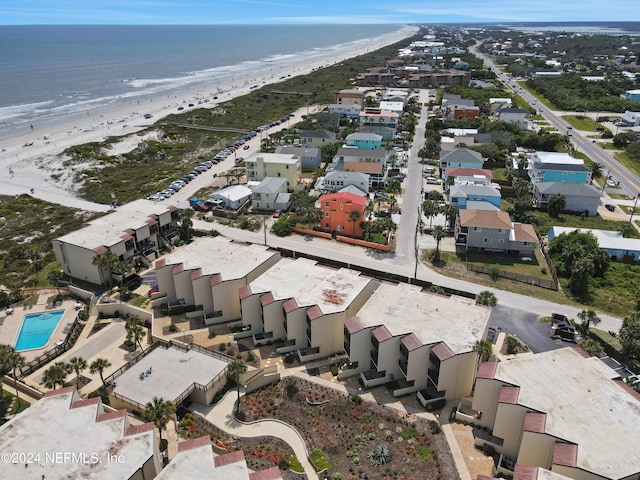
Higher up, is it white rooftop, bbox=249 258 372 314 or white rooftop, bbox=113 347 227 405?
white rooftop, bbox=249 258 372 314

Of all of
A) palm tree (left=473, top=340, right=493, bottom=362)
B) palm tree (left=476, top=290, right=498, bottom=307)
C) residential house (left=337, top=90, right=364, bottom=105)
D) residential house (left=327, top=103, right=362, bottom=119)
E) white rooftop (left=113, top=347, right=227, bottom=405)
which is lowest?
white rooftop (left=113, top=347, right=227, bottom=405)

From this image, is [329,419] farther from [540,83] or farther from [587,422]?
[540,83]

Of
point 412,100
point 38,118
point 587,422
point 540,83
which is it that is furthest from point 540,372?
point 540,83

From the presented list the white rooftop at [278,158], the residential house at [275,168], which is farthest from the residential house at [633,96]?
the residential house at [275,168]

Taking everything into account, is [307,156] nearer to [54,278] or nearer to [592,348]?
[54,278]

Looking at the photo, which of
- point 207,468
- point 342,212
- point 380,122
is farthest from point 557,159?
point 207,468

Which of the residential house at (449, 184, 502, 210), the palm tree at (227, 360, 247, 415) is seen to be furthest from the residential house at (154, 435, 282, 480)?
the residential house at (449, 184, 502, 210)

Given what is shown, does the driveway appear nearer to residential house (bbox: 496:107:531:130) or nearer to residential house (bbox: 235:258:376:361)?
residential house (bbox: 235:258:376:361)
